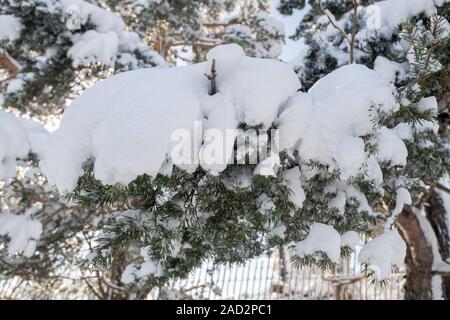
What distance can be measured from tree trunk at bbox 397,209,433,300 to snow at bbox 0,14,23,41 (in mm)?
4873

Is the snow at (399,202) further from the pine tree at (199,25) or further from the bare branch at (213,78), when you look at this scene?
the pine tree at (199,25)

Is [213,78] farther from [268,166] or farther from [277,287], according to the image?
[277,287]

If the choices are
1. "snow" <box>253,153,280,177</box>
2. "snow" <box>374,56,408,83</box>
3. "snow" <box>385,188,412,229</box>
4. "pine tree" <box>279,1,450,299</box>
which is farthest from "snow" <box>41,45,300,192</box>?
"snow" <box>374,56,408,83</box>

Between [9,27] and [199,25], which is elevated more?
[199,25]

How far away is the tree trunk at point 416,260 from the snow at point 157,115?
3684 millimetres

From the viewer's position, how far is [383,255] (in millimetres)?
1646

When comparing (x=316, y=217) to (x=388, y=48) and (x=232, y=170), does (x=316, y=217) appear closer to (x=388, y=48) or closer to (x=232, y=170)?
(x=232, y=170)

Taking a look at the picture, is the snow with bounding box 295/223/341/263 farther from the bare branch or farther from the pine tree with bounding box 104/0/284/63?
the pine tree with bounding box 104/0/284/63

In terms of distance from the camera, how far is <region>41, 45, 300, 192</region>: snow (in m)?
1.22

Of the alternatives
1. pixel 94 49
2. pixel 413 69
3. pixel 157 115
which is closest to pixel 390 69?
pixel 413 69

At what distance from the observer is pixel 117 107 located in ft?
4.33

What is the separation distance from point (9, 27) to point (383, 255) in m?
4.72

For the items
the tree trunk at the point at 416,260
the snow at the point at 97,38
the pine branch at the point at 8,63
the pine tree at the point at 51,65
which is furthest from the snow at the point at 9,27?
the tree trunk at the point at 416,260

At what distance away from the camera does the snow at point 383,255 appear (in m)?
1.61
